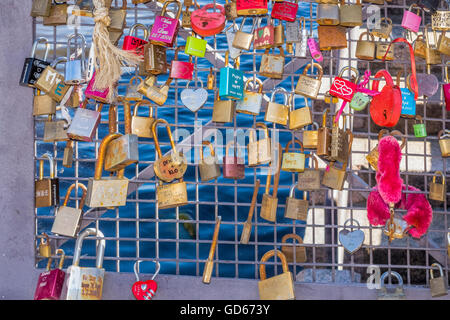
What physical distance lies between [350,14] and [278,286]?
3.46 ft

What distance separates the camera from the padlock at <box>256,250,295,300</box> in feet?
5.87

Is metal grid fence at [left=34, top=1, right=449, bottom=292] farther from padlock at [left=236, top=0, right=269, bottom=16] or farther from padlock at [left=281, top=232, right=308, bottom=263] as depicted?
padlock at [left=236, top=0, right=269, bottom=16]

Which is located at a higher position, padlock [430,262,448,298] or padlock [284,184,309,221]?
padlock [284,184,309,221]

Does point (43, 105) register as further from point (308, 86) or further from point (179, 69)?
point (308, 86)

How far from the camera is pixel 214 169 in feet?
5.84

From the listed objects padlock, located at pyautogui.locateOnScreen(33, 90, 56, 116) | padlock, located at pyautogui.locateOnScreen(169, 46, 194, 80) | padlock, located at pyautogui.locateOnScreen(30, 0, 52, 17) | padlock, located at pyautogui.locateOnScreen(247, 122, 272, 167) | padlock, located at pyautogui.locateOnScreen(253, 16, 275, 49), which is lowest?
padlock, located at pyautogui.locateOnScreen(247, 122, 272, 167)

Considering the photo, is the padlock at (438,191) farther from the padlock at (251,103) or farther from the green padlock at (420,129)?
the padlock at (251,103)

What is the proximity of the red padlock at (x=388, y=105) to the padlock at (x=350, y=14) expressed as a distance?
225 mm

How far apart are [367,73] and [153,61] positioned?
2.66ft

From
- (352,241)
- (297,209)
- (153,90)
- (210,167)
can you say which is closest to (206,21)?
(153,90)

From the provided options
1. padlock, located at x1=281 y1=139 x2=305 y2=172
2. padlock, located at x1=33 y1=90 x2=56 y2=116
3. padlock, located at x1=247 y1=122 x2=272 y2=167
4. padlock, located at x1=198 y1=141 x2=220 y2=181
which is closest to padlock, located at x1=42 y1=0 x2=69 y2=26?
padlock, located at x1=33 y1=90 x2=56 y2=116

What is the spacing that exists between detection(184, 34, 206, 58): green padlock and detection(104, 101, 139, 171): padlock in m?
0.39

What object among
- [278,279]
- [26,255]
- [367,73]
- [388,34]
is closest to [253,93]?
[367,73]

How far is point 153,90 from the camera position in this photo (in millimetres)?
1819
